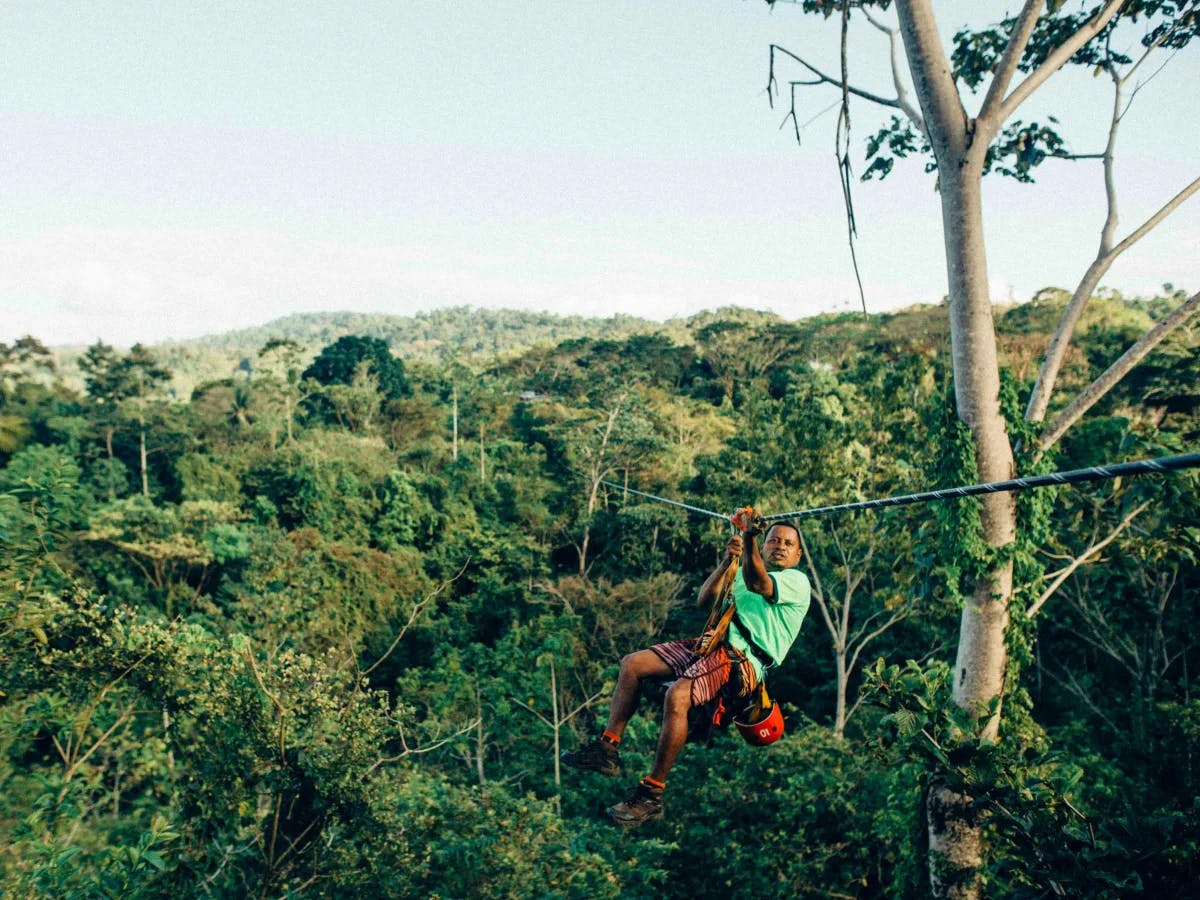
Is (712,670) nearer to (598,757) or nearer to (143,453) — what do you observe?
(598,757)

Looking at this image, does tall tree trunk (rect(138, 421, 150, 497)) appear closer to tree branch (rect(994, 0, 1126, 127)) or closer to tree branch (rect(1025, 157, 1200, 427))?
tree branch (rect(1025, 157, 1200, 427))

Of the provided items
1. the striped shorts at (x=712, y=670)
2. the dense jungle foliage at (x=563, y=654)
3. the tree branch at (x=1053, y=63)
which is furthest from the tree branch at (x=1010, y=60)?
the striped shorts at (x=712, y=670)

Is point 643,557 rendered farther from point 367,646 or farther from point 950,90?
point 950,90

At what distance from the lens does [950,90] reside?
4.61 meters

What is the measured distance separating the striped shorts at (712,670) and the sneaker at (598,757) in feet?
1.21

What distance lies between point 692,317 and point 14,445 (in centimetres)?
5570

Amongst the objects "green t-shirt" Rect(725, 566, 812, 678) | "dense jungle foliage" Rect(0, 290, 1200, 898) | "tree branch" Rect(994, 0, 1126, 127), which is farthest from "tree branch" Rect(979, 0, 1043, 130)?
"green t-shirt" Rect(725, 566, 812, 678)

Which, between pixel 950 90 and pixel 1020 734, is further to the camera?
pixel 1020 734

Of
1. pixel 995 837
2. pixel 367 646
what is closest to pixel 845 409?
pixel 995 837

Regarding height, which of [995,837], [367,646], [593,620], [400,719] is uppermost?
[995,837]

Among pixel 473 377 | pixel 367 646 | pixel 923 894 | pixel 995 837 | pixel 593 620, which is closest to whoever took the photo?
pixel 995 837

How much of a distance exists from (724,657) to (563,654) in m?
15.8

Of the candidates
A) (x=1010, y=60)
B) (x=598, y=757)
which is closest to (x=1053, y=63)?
(x=1010, y=60)

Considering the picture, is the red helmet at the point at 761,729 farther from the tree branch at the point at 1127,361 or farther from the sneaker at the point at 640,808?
the tree branch at the point at 1127,361
